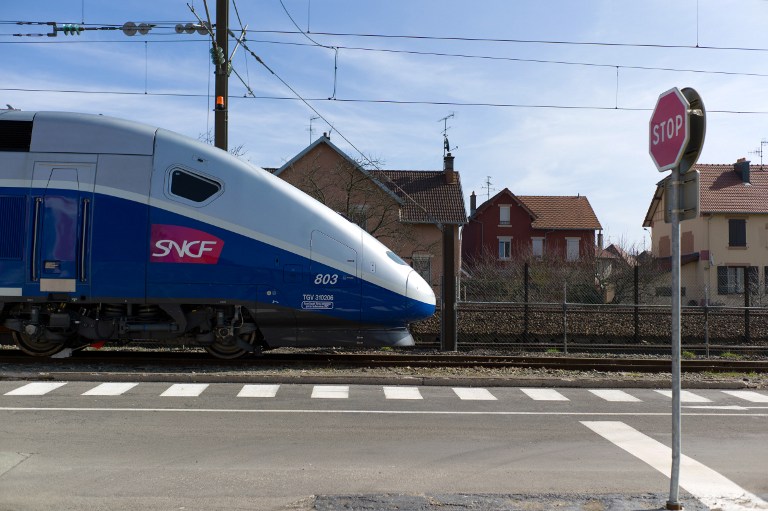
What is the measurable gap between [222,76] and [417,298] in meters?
6.09

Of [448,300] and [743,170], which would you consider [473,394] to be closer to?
[448,300]

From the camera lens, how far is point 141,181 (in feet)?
37.4

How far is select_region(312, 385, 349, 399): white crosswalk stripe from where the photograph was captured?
9992mm

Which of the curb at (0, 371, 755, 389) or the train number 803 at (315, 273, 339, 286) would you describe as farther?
the train number 803 at (315, 273, 339, 286)

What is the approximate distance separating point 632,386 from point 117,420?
295 inches

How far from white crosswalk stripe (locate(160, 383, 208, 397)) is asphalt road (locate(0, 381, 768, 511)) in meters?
0.03

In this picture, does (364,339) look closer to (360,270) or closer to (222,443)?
(360,270)

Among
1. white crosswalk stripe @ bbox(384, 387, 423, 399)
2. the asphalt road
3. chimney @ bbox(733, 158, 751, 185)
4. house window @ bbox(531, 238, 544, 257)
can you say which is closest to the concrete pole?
white crosswalk stripe @ bbox(384, 387, 423, 399)

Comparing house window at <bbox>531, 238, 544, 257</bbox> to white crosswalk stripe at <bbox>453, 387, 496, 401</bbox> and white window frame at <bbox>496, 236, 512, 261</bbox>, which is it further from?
white crosswalk stripe at <bbox>453, 387, 496, 401</bbox>

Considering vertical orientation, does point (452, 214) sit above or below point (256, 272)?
above

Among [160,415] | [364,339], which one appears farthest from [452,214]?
[160,415]

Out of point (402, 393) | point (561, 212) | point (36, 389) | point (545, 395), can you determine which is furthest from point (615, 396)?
point (561, 212)

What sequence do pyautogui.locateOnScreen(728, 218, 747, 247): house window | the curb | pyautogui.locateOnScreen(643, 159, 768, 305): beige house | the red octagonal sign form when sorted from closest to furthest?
1. the red octagonal sign
2. the curb
3. pyautogui.locateOnScreen(643, 159, 768, 305): beige house
4. pyautogui.locateOnScreen(728, 218, 747, 247): house window

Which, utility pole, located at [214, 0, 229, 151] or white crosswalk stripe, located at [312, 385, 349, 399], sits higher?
utility pole, located at [214, 0, 229, 151]
